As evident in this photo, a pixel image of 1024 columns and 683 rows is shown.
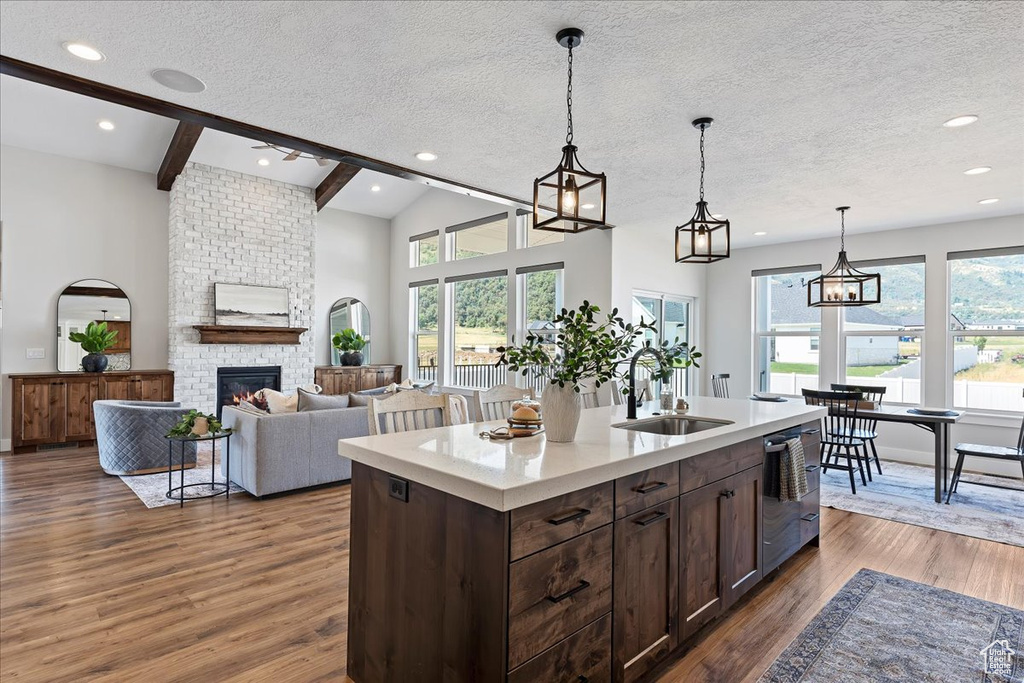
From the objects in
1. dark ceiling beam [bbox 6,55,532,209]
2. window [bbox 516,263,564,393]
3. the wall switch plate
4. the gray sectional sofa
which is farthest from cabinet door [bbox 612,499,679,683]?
window [bbox 516,263,564,393]

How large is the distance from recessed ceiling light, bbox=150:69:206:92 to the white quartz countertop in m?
2.09

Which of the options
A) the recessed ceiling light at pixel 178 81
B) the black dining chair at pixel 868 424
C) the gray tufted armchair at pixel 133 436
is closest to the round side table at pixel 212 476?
the gray tufted armchair at pixel 133 436

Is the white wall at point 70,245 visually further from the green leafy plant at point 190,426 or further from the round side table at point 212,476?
the green leafy plant at point 190,426

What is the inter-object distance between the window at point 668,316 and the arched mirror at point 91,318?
21.8ft

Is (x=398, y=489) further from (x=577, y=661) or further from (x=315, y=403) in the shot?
(x=315, y=403)

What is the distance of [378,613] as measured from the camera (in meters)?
1.89

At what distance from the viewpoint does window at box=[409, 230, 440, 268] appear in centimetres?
888

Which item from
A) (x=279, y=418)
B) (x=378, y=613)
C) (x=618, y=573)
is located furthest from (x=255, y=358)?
(x=618, y=573)

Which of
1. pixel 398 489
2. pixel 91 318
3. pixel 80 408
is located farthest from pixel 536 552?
pixel 91 318

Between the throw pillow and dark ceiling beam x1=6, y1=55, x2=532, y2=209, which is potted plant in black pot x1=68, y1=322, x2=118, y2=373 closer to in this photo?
the throw pillow

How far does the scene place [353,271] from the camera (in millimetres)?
9352

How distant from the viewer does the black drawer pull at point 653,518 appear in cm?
193

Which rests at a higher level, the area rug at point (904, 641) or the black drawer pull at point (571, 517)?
the black drawer pull at point (571, 517)

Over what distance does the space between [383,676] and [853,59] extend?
129 inches
